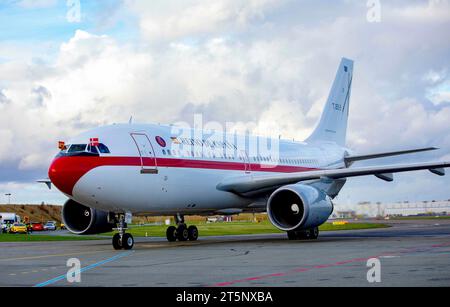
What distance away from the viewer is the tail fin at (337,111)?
37.5 meters

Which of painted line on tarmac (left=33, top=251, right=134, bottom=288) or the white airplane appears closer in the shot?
painted line on tarmac (left=33, top=251, right=134, bottom=288)

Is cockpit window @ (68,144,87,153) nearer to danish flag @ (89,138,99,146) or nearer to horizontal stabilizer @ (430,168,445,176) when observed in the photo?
danish flag @ (89,138,99,146)

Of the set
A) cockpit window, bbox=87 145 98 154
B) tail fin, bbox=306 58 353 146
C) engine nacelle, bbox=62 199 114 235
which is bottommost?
engine nacelle, bbox=62 199 114 235

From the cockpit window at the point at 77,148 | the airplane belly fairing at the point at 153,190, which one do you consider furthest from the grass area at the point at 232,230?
the cockpit window at the point at 77,148

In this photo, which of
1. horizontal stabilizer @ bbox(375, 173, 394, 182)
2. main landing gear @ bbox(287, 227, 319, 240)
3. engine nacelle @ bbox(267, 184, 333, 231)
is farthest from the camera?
horizontal stabilizer @ bbox(375, 173, 394, 182)

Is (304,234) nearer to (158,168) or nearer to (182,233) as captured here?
(182,233)

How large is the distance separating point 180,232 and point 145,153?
640 centimetres

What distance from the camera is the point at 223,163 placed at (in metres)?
27.1

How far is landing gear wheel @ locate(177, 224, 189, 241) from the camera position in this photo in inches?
1115

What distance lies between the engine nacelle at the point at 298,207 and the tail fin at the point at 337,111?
1097 centimetres

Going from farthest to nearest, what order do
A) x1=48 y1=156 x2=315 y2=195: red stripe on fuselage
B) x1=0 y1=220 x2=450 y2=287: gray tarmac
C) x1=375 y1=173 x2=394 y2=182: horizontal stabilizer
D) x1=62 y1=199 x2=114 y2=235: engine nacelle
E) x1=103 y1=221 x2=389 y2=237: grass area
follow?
x1=103 y1=221 x2=389 y2=237: grass area, x1=375 y1=173 x2=394 y2=182: horizontal stabilizer, x1=62 y1=199 x2=114 y2=235: engine nacelle, x1=48 y1=156 x2=315 y2=195: red stripe on fuselage, x1=0 y1=220 x2=450 y2=287: gray tarmac

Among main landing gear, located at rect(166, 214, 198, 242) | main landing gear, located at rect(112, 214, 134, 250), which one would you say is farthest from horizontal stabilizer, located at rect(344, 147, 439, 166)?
main landing gear, located at rect(112, 214, 134, 250)

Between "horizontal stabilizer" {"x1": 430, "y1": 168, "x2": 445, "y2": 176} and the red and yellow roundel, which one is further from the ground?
the red and yellow roundel
